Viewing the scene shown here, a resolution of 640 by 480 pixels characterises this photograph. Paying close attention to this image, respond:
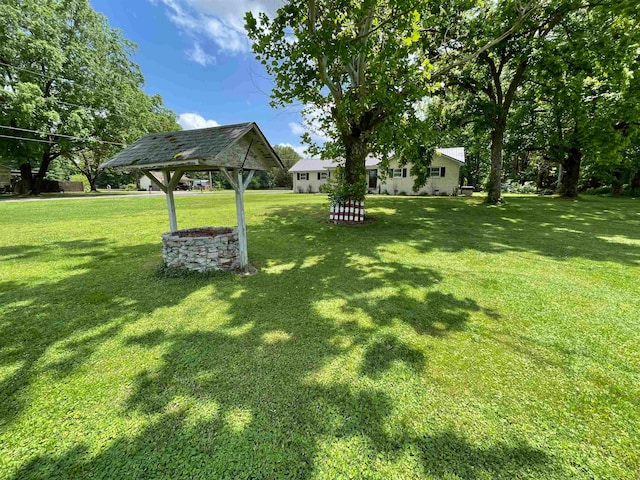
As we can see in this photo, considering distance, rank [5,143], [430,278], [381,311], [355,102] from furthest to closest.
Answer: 1. [5,143]
2. [355,102]
3. [430,278]
4. [381,311]

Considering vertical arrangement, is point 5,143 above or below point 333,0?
below

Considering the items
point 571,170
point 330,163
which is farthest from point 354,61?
point 330,163

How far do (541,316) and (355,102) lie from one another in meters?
7.89

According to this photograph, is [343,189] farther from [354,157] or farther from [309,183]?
[309,183]

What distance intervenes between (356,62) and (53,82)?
2788cm

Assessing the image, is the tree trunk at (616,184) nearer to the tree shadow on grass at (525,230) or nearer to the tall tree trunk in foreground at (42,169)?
the tree shadow on grass at (525,230)

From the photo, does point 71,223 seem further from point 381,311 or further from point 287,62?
point 381,311

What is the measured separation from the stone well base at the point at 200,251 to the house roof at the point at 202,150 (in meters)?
1.48

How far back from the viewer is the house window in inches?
1009

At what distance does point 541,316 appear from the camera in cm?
419

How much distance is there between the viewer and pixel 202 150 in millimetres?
5277

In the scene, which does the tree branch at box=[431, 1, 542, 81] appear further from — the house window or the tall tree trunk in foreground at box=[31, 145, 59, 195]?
the tall tree trunk in foreground at box=[31, 145, 59, 195]

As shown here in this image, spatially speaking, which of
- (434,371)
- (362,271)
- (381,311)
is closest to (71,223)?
(362,271)

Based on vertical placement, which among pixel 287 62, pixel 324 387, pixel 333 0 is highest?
pixel 333 0
